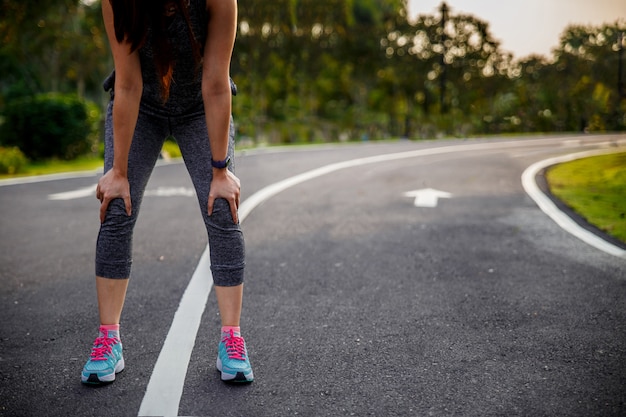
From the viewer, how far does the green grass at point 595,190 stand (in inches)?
258

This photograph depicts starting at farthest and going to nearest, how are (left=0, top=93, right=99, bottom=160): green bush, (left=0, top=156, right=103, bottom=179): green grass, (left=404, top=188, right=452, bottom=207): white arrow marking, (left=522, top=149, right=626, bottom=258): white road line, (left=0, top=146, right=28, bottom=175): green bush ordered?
(left=0, top=93, right=99, bottom=160): green bush < (left=0, top=156, right=103, bottom=179): green grass < (left=0, top=146, right=28, bottom=175): green bush < (left=404, top=188, right=452, bottom=207): white arrow marking < (left=522, top=149, right=626, bottom=258): white road line

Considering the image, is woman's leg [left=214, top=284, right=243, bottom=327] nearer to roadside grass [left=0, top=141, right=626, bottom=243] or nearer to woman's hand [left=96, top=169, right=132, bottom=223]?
woman's hand [left=96, top=169, right=132, bottom=223]

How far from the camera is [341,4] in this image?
3312cm

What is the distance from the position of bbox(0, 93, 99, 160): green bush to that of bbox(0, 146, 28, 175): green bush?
1.89 m

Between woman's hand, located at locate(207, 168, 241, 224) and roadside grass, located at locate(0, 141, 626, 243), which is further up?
woman's hand, located at locate(207, 168, 241, 224)

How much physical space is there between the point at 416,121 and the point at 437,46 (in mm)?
8826

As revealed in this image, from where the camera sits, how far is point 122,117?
2697mm

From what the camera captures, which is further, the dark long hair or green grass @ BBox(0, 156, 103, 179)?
green grass @ BBox(0, 156, 103, 179)

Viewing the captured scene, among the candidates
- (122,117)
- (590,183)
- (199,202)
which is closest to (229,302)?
(199,202)

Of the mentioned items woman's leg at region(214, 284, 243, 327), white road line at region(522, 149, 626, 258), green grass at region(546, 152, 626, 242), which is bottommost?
green grass at region(546, 152, 626, 242)

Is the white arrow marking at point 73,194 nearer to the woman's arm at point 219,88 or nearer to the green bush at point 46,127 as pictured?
the woman's arm at point 219,88

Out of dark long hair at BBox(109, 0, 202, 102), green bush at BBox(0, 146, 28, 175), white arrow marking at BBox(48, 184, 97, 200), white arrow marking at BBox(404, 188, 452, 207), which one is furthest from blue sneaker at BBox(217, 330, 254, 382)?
Answer: green bush at BBox(0, 146, 28, 175)

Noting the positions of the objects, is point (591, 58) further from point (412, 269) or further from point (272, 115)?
point (412, 269)

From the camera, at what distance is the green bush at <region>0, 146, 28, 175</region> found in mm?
13359
